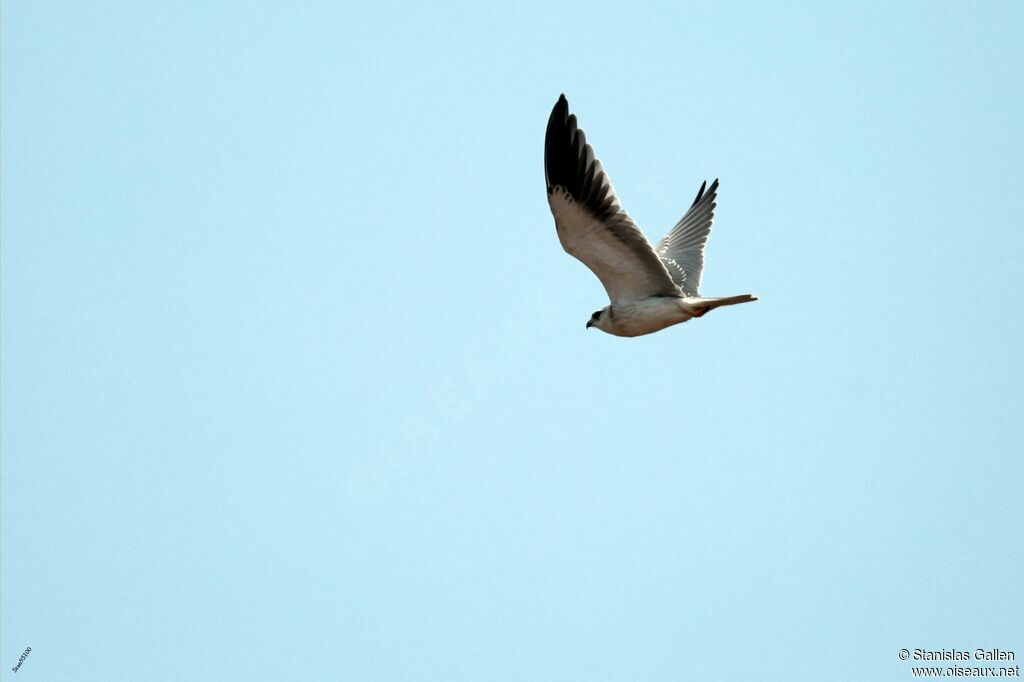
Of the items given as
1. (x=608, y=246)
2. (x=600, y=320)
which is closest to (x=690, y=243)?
(x=600, y=320)

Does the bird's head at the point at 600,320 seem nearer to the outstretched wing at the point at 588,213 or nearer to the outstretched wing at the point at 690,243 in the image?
the outstretched wing at the point at 588,213

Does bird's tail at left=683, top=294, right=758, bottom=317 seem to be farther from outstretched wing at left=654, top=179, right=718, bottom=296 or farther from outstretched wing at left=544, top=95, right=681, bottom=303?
outstretched wing at left=654, top=179, right=718, bottom=296

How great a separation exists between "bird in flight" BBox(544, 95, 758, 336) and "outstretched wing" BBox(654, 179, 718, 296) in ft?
0.31

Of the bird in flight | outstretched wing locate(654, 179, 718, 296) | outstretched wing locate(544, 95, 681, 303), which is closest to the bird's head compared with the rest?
the bird in flight

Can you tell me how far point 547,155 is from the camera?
12.1 metres

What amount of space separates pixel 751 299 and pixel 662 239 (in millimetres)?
4160

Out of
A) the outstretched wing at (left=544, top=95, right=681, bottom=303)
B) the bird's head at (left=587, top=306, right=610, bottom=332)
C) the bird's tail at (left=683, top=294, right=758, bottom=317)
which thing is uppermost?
the outstretched wing at (left=544, top=95, right=681, bottom=303)

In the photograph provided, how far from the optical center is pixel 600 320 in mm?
13398

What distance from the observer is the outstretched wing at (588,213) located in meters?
12.0

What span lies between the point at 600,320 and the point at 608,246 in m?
1.18

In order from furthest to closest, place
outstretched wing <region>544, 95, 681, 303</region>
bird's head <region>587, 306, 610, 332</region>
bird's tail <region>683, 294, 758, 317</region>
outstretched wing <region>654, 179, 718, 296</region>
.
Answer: outstretched wing <region>654, 179, 718, 296</region>, bird's head <region>587, 306, 610, 332</region>, outstretched wing <region>544, 95, 681, 303</region>, bird's tail <region>683, 294, 758, 317</region>

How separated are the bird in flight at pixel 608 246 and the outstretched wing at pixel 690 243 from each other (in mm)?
96

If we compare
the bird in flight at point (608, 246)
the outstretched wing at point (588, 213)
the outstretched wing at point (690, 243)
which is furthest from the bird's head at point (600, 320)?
the outstretched wing at point (690, 243)

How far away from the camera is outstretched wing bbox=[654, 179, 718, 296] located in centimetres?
1413
